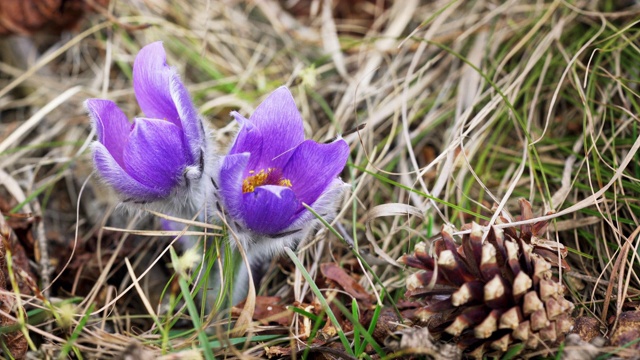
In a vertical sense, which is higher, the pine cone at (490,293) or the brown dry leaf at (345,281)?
the pine cone at (490,293)

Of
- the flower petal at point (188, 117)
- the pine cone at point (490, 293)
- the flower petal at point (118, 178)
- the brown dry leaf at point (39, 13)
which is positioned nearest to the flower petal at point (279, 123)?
the flower petal at point (188, 117)

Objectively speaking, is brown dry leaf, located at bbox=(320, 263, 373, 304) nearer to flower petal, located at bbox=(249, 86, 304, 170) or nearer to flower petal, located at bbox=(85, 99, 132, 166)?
flower petal, located at bbox=(249, 86, 304, 170)

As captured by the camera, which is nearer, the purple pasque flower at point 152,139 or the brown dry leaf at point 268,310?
the purple pasque flower at point 152,139

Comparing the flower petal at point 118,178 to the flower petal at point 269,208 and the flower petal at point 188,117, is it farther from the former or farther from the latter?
the flower petal at point 269,208

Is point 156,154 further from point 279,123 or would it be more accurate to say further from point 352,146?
point 352,146

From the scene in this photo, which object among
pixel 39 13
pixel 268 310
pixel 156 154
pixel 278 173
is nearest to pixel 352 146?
pixel 278 173

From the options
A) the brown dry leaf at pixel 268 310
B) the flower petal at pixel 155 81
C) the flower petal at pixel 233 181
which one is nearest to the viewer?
the flower petal at pixel 233 181

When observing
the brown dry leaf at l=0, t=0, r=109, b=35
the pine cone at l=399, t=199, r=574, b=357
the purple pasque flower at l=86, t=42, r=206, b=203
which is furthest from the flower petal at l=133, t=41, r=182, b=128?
the brown dry leaf at l=0, t=0, r=109, b=35
